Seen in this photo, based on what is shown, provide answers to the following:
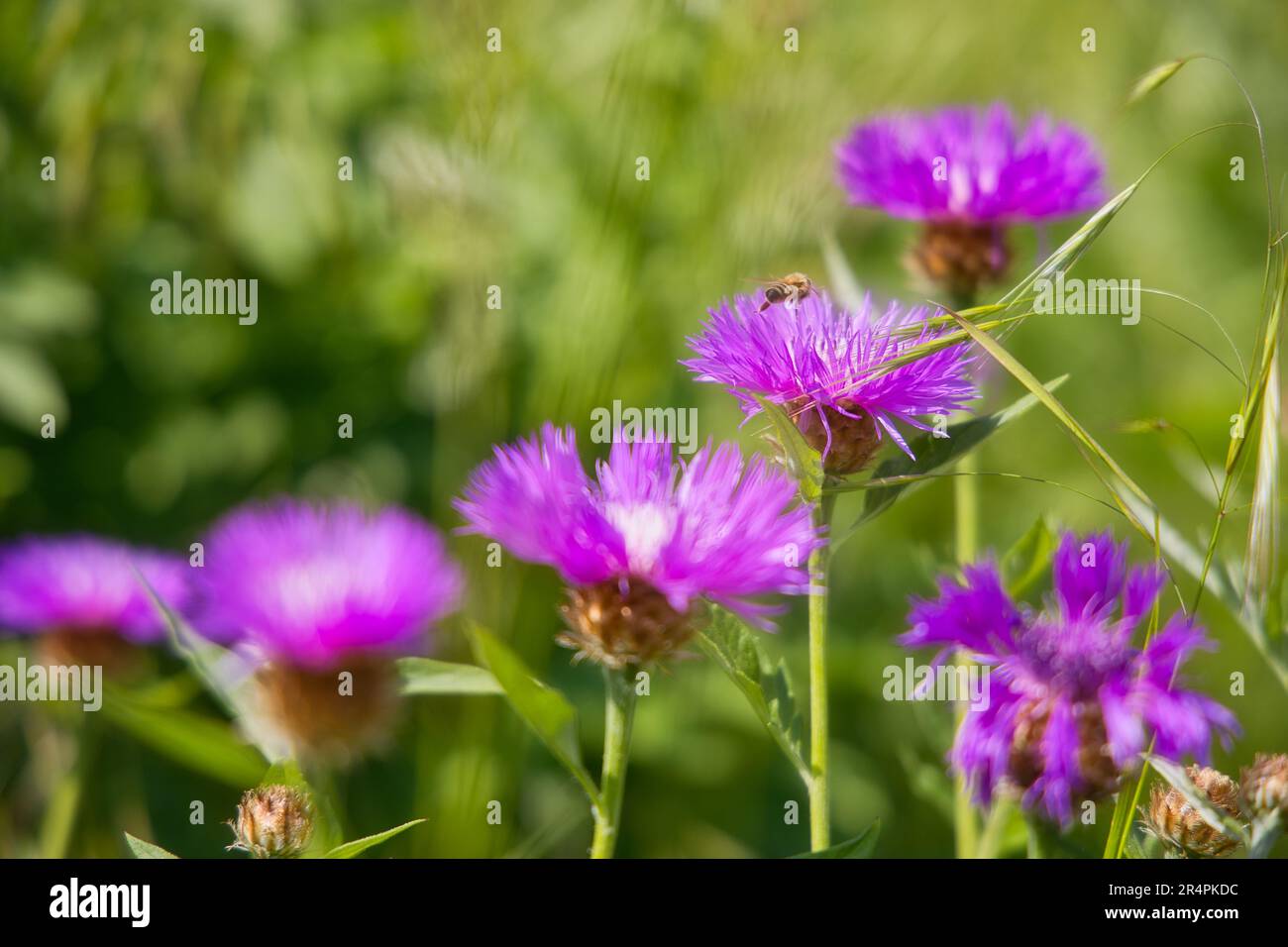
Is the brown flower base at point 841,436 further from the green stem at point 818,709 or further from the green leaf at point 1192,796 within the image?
the green leaf at point 1192,796

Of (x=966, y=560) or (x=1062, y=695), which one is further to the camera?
(x=966, y=560)

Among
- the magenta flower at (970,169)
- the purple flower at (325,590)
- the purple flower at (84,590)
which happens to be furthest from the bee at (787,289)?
the purple flower at (84,590)

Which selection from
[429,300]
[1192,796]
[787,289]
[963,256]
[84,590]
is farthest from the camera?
[429,300]

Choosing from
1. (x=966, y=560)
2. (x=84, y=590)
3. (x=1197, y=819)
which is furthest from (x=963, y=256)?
(x=84, y=590)

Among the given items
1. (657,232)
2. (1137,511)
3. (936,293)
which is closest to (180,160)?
(657,232)

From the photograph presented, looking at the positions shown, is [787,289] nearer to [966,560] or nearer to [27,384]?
[966,560]

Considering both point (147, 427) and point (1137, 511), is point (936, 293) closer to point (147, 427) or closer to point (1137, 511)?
point (1137, 511)
